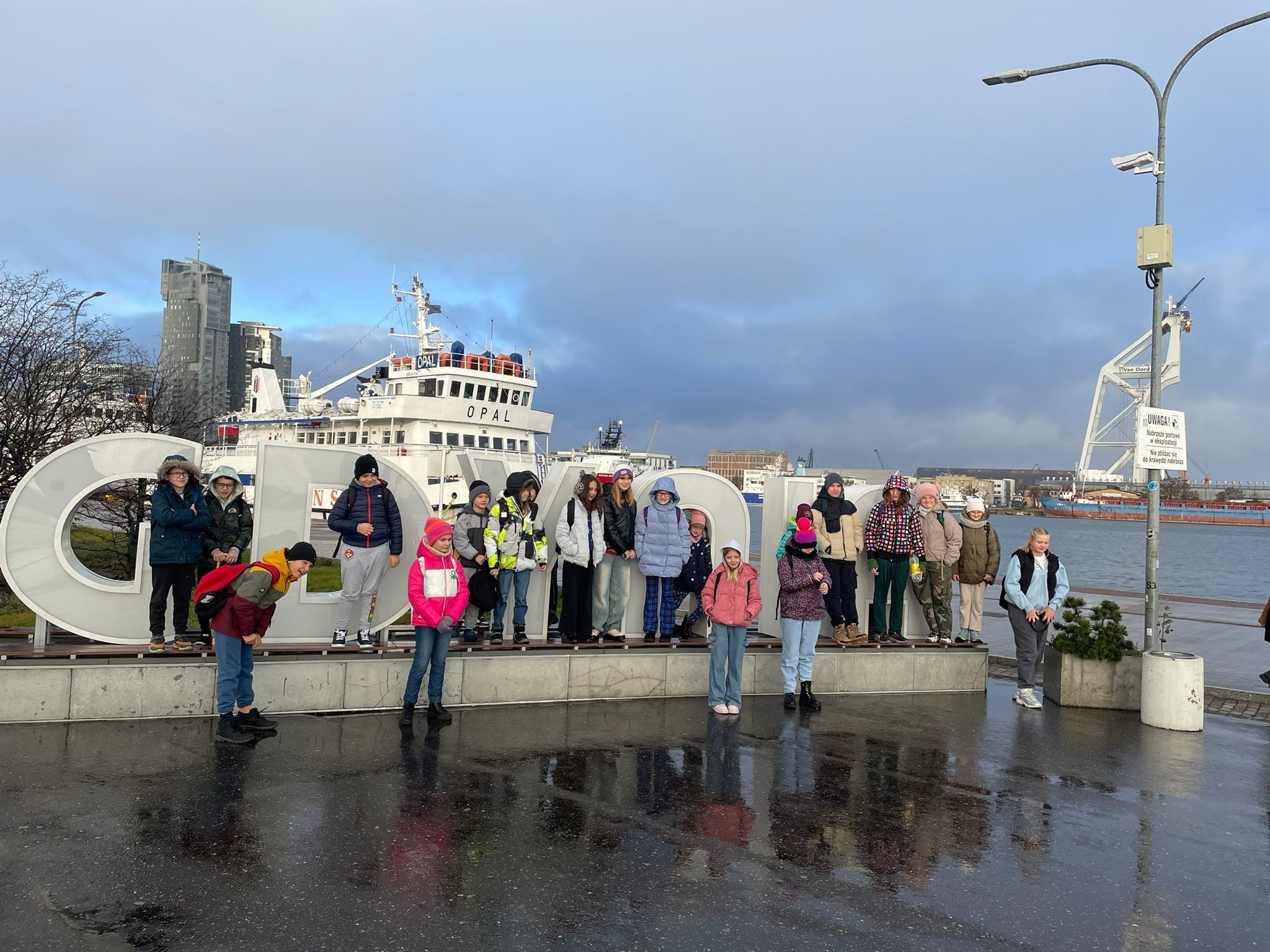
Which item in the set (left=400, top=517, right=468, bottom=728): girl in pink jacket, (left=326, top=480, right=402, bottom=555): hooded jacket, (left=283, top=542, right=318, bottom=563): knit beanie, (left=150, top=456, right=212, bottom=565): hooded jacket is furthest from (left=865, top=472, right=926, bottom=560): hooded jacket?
(left=150, top=456, right=212, bottom=565): hooded jacket

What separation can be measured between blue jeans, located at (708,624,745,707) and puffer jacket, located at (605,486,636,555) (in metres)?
1.27

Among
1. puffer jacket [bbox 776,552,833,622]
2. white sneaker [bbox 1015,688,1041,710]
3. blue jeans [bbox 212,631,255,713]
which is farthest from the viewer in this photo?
white sneaker [bbox 1015,688,1041,710]

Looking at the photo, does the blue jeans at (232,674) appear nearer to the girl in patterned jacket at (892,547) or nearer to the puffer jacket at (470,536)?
the puffer jacket at (470,536)

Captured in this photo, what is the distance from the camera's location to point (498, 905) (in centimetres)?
416

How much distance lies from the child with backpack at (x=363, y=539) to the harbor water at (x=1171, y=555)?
4.53 m

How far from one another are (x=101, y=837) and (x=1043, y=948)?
4.76m

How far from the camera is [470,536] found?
8.36 meters

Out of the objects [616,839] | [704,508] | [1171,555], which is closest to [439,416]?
[704,508]

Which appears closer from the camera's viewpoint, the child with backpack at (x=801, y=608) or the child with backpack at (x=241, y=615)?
the child with backpack at (x=241, y=615)

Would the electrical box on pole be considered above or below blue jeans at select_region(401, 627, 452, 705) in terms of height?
above

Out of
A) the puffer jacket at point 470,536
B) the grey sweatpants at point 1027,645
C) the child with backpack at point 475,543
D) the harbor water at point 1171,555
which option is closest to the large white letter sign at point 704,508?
the harbor water at point 1171,555

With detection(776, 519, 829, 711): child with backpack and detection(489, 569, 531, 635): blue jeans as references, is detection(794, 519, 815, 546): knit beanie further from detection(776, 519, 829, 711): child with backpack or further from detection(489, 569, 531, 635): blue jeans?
detection(489, 569, 531, 635): blue jeans

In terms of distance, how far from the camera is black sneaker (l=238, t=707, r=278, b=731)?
22.2 ft

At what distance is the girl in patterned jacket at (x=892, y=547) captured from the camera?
9.94 metres
